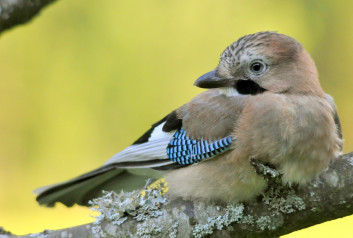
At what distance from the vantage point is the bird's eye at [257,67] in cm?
344

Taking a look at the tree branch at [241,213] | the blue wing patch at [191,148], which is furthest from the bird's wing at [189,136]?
the tree branch at [241,213]

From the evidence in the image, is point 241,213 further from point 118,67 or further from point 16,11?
point 118,67

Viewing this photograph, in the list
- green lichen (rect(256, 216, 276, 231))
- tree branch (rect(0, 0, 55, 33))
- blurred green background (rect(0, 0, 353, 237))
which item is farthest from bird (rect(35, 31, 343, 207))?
blurred green background (rect(0, 0, 353, 237))

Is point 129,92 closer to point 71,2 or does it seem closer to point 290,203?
point 71,2

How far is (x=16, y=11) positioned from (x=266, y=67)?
1322mm

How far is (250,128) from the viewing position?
3.34 m

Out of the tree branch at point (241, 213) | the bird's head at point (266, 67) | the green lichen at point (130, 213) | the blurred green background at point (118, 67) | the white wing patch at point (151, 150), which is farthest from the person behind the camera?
the blurred green background at point (118, 67)

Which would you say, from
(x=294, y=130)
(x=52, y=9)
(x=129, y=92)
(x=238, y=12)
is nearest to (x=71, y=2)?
(x=52, y=9)

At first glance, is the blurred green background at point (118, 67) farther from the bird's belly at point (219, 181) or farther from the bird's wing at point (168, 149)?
the bird's belly at point (219, 181)

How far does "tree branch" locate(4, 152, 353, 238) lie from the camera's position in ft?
10.5

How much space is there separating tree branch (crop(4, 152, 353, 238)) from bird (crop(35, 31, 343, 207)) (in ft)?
0.19

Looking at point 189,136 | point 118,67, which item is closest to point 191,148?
point 189,136

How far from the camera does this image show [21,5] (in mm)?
3375

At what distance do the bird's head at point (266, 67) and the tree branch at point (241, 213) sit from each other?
1.54ft
